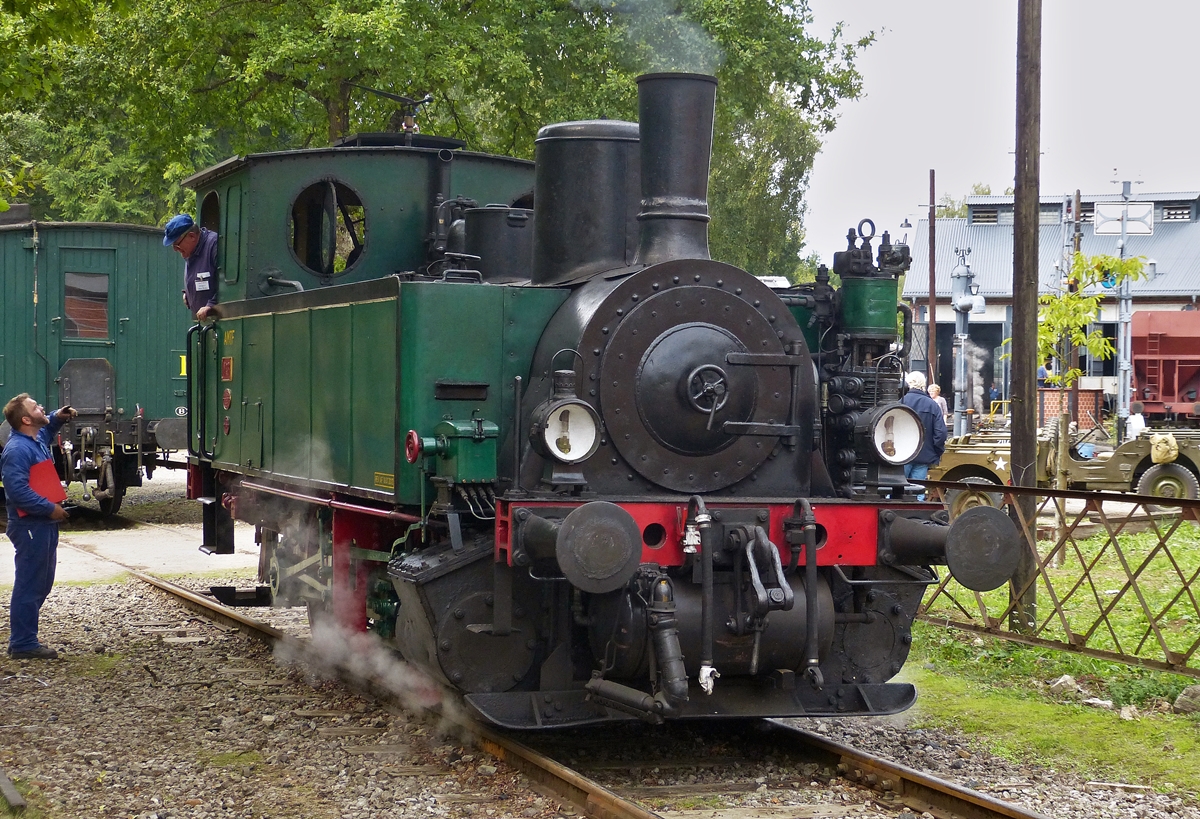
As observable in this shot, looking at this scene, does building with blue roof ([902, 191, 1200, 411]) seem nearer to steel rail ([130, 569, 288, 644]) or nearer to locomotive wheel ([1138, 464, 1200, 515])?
locomotive wheel ([1138, 464, 1200, 515])

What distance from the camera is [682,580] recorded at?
5.67m

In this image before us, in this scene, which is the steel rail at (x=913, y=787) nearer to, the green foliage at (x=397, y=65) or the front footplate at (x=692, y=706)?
the front footplate at (x=692, y=706)

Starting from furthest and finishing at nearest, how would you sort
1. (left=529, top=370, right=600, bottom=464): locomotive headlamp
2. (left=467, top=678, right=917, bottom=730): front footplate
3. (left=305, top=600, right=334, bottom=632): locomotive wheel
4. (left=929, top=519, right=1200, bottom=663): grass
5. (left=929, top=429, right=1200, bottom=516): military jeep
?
(left=929, top=429, right=1200, bottom=516): military jeep
(left=929, top=519, right=1200, bottom=663): grass
(left=305, top=600, right=334, bottom=632): locomotive wheel
(left=467, top=678, right=917, bottom=730): front footplate
(left=529, top=370, right=600, bottom=464): locomotive headlamp

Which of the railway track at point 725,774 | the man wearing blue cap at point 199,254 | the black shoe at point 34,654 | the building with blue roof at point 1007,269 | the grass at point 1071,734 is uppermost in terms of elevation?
the building with blue roof at point 1007,269

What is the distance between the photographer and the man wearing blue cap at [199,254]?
9.02 meters

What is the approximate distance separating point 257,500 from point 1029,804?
5265 mm

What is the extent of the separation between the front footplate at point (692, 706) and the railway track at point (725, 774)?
0.56 ft

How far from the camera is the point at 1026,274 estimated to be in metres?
8.98

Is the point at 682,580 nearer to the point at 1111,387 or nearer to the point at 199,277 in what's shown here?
the point at 199,277

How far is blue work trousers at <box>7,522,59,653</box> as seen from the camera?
8.57 m

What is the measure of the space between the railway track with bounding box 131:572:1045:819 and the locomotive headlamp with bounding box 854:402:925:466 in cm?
133

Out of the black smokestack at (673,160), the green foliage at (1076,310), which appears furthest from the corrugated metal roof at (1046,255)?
the black smokestack at (673,160)

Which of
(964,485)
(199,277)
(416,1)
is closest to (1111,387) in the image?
(416,1)

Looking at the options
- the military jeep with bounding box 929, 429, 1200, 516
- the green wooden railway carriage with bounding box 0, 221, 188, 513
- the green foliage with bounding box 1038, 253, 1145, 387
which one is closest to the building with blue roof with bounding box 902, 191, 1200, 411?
the green foliage with bounding box 1038, 253, 1145, 387
